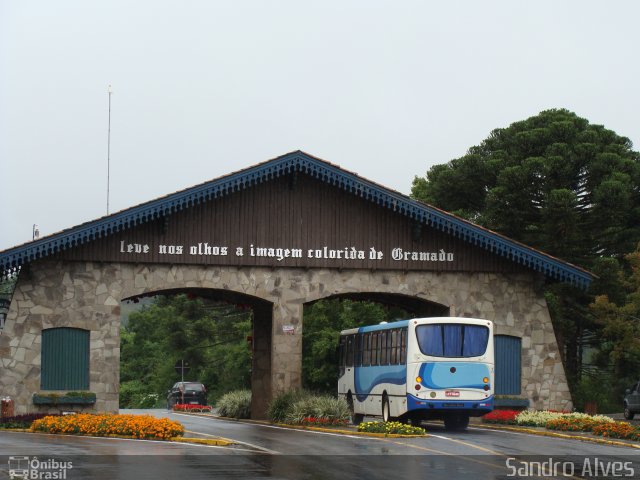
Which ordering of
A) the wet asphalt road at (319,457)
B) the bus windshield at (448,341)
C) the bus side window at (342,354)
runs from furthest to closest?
the bus side window at (342,354) < the bus windshield at (448,341) < the wet asphalt road at (319,457)

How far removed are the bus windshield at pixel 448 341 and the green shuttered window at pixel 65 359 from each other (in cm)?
1108

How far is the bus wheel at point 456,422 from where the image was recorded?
32.2 metres

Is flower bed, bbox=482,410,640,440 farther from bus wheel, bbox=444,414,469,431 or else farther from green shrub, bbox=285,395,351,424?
green shrub, bbox=285,395,351,424

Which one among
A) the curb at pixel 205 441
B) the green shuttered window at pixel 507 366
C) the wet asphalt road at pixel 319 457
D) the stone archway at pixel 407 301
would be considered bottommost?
the curb at pixel 205 441

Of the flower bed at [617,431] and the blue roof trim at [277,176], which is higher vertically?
the blue roof trim at [277,176]

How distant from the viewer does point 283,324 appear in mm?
36531

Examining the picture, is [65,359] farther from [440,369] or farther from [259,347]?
[440,369]

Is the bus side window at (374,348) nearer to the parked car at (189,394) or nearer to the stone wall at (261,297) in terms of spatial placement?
the stone wall at (261,297)

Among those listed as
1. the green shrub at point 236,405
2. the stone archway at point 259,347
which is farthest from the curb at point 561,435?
the green shrub at point 236,405

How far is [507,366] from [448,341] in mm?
8207

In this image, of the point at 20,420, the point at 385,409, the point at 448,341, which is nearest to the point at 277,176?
the point at 385,409

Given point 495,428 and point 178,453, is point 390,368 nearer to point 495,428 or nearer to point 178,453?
point 495,428

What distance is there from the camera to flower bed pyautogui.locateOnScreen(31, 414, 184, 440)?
2581cm

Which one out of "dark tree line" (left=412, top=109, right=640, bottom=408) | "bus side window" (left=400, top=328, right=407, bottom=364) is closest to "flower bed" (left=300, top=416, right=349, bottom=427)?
"bus side window" (left=400, top=328, right=407, bottom=364)
